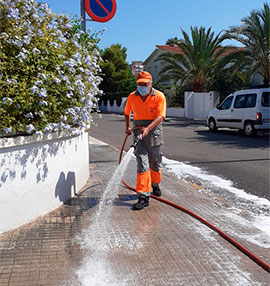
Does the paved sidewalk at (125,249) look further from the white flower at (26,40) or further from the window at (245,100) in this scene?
the window at (245,100)

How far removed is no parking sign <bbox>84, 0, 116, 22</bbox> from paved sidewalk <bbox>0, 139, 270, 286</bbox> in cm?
336

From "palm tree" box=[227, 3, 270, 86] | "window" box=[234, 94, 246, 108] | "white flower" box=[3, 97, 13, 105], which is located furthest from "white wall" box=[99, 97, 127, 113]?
"white flower" box=[3, 97, 13, 105]

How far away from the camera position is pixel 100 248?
341 cm

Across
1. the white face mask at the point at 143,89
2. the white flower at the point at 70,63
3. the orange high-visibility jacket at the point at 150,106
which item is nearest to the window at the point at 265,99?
the orange high-visibility jacket at the point at 150,106

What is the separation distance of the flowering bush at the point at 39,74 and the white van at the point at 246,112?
10647 millimetres

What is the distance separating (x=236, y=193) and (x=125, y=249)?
2969mm

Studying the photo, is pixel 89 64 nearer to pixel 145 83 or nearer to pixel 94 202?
pixel 145 83

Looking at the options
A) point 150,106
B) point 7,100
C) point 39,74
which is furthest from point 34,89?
point 150,106

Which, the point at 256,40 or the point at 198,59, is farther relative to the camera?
the point at 198,59

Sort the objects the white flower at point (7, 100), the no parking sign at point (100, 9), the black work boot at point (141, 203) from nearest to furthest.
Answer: the white flower at point (7, 100), the black work boot at point (141, 203), the no parking sign at point (100, 9)

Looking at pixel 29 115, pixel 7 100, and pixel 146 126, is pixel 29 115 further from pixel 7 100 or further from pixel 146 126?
pixel 146 126

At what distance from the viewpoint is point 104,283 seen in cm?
281

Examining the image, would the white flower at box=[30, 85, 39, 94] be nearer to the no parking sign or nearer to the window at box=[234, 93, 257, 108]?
the no parking sign

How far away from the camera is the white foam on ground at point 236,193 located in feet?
12.4
